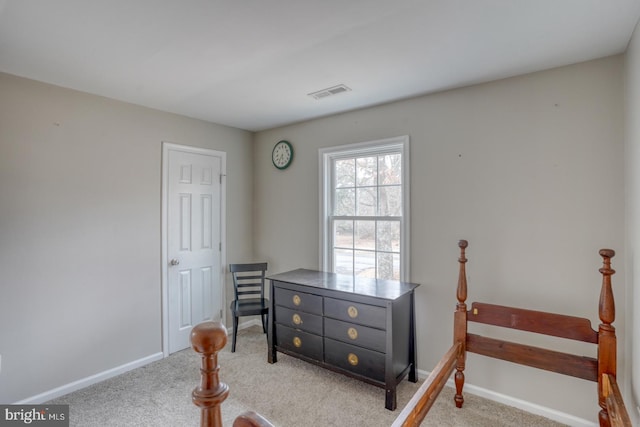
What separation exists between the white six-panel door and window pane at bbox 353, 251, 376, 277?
1.64m

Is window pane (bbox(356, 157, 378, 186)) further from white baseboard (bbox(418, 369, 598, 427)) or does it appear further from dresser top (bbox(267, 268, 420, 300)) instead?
white baseboard (bbox(418, 369, 598, 427))

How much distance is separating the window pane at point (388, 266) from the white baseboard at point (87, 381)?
2362mm

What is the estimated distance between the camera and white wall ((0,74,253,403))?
2334mm

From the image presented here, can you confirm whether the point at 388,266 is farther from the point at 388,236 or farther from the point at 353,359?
the point at 353,359

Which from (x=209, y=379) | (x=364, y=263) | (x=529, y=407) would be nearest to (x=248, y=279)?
(x=364, y=263)

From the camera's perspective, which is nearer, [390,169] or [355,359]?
[355,359]

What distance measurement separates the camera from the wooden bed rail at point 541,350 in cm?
154

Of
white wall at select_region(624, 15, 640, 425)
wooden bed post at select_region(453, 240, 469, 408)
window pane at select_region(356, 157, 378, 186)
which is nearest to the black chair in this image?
window pane at select_region(356, 157, 378, 186)

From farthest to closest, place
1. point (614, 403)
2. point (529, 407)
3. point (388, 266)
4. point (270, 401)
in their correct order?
point (388, 266) < point (270, 401) < point (529, 407) < point (614, 403)

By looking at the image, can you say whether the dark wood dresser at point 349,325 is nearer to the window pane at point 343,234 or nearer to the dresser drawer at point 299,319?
the dresser drawer at point 299,319

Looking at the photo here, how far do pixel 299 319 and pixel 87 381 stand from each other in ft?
6.04

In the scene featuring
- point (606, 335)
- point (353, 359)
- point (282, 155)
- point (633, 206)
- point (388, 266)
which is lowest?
point (353, 359)

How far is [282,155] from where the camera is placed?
3.79m

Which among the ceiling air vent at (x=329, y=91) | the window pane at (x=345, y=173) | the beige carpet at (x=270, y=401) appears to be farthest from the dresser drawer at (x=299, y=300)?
the ceiling air vent at (x=329, y=91)
